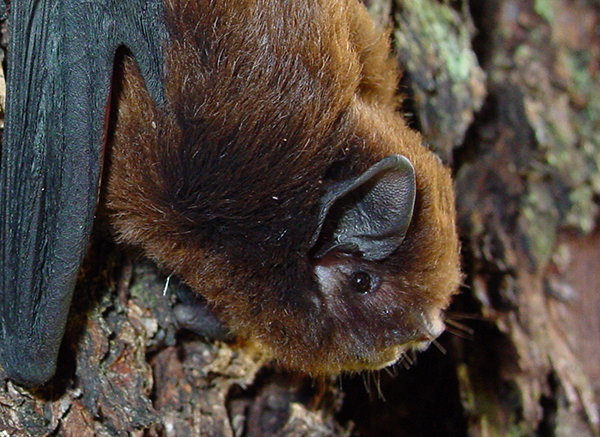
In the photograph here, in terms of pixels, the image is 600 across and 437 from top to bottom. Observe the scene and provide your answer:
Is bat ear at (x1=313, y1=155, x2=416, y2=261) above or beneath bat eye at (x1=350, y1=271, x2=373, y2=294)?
above

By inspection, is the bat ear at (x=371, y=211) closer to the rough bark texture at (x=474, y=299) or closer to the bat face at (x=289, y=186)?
the bat face at (x=289, y=186)

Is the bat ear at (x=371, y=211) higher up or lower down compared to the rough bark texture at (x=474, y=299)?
higher up

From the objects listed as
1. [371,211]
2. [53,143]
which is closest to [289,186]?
[371,211]

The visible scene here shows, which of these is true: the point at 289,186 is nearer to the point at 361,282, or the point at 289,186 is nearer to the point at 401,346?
the point at 361,282

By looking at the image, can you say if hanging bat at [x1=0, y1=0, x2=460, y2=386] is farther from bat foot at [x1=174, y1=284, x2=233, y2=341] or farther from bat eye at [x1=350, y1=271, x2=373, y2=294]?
bat foot at [x1=174, y1=284, x2=233, y2=341]

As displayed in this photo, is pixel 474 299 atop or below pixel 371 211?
below

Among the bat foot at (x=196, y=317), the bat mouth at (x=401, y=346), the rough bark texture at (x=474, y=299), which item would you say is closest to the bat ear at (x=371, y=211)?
the bat mouth at (x=401, y=346)

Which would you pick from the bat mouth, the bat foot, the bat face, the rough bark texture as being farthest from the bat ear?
the rough bark texture

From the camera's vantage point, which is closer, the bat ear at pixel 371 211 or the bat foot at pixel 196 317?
the bat ear at pixel 371 211
